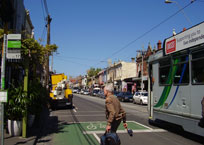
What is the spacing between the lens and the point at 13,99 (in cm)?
840

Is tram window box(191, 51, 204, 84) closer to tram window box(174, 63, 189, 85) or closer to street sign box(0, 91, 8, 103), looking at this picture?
tram window box(174, 63, 189, 85)

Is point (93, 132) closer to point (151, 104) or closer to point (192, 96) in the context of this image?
point (151, 104)

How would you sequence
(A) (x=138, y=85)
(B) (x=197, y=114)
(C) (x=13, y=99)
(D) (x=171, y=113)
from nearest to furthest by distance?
(B) (x=197, y=114) → (C) (x=13, y=99) → (D) (x=171, y=113) → (A) (x=138, y=85)

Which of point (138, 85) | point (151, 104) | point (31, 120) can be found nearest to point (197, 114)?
point (151, 104)

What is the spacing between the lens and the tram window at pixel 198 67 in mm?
7422

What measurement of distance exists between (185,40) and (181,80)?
140 cm

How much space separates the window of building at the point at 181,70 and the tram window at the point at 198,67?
350mm

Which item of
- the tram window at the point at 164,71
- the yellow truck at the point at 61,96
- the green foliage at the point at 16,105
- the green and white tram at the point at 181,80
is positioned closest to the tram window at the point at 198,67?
the green and white tram at the point at 181,80

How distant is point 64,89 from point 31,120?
35.8 ft

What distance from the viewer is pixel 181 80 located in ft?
27.9

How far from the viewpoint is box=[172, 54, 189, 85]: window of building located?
8.21m

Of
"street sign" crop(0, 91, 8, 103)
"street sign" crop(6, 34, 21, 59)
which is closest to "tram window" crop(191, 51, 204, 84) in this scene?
"street sign" crop(6, 34, 21, 59)

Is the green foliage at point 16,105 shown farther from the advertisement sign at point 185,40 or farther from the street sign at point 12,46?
the advertisement sign at point 185,40

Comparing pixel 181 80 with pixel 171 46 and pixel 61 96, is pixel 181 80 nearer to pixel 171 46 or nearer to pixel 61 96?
pixel 171 46
